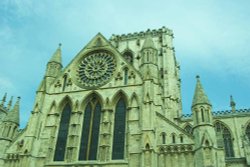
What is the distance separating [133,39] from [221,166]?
3138 centimetres

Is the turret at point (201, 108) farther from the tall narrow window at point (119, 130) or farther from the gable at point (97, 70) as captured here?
the tall narrow window at point (119, 130)

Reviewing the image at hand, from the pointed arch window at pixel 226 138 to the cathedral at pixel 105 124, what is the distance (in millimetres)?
5836

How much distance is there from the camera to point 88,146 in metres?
23.3

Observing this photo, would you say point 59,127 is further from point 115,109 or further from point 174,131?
point 174,131

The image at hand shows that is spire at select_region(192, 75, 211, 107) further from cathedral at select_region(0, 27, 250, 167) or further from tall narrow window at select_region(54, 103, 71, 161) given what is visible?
tall narrow window at select_region(54, 103, 71, 161)

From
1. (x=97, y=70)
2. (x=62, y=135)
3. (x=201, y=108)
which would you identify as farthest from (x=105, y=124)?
(x=201, y=108)

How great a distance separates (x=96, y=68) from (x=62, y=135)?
7.29 meters

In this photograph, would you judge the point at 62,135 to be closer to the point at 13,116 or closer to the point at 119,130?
the point at 119,130

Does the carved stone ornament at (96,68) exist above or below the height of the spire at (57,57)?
below

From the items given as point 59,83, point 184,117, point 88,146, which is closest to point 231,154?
point 184,117

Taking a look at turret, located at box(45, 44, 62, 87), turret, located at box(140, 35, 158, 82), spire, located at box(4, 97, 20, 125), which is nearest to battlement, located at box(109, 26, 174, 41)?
turret, located at box(45, 44, 62, 87)

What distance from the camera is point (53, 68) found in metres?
28.7

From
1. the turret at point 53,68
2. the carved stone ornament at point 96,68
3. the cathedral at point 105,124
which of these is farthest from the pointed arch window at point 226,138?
the turret at point 53,68

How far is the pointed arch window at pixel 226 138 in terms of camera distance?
120 ft
